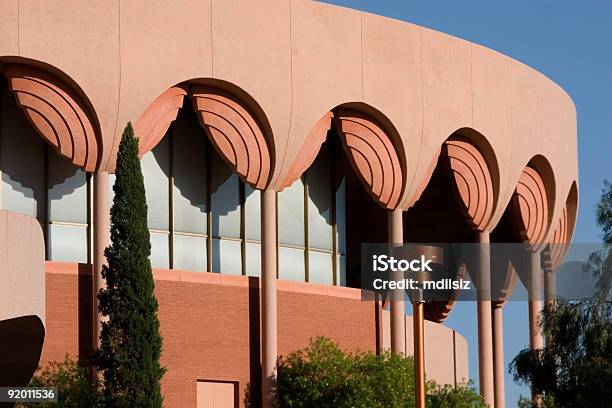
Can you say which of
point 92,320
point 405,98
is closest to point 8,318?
point 92,320

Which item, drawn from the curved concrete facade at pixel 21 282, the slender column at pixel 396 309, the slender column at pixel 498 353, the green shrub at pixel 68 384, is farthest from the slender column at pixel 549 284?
the curved concrete facade at pixel 21 282

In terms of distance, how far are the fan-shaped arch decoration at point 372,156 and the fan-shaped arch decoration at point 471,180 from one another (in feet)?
8.74

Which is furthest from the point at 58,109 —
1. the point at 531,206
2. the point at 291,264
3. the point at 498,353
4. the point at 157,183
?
the point at 498,353

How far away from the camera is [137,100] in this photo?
38125 mm

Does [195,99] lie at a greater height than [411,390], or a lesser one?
greater

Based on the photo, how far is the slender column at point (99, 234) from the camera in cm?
3744

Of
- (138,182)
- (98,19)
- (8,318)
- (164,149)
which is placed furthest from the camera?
(164,149)

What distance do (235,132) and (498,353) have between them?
1484 centimetres

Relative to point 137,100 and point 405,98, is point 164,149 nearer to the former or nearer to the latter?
point 137,100

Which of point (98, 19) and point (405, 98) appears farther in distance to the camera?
point (405, 98)

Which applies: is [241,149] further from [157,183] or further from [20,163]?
[20,163]

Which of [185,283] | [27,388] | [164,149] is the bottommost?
[27,388]

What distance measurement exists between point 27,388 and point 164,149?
387 inches

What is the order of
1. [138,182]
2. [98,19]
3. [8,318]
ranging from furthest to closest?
[98,19]
[138,182]
[8,318]
